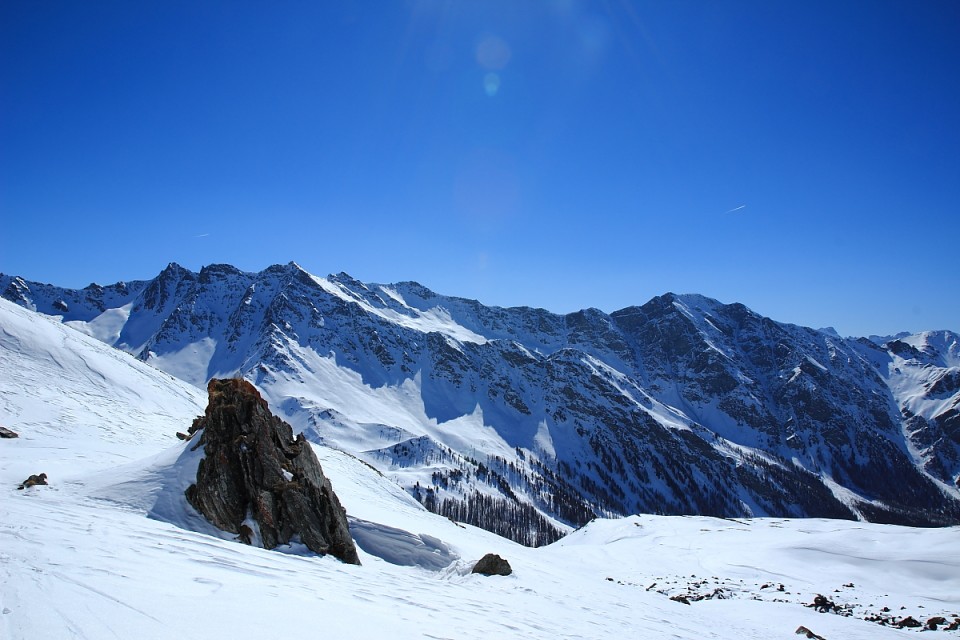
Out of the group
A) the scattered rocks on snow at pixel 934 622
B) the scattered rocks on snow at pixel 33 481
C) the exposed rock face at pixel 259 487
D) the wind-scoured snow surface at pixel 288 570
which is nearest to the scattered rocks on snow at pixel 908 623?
the scattered rocks on snow at pixel 934 622

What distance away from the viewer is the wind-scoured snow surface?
9.91m

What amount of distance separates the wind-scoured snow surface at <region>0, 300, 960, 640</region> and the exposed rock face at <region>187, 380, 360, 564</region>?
1015 mm

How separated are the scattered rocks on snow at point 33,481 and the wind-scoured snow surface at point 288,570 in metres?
0.45

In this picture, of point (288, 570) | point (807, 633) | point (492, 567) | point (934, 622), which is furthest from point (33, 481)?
point (934, 622)

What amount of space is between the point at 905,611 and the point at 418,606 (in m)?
30.4

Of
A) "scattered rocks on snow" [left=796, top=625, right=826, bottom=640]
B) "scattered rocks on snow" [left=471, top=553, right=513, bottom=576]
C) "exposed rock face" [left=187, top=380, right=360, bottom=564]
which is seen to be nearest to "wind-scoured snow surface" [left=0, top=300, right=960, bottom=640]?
"scattered rocks on snow" [left=796, top=625, right=826, bottom=640]

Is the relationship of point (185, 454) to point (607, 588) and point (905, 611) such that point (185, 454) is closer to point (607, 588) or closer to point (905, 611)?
point (607, 588)

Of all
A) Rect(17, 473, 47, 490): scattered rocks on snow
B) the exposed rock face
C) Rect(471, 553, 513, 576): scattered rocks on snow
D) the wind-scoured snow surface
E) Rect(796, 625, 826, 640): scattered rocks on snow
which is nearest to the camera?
the wind-scoured snow surface

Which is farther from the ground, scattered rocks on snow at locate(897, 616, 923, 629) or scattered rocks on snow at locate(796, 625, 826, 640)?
scattered rocks on snow at locate(897, 616, 923, 629)

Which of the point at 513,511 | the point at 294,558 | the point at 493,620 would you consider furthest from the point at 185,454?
the point at 513,511

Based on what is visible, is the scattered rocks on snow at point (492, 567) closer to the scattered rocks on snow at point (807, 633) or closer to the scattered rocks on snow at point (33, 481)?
the scattered rocks on snow at point (807, 633)

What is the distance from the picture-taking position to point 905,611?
86.9 ft

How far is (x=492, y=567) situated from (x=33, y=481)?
22903mm

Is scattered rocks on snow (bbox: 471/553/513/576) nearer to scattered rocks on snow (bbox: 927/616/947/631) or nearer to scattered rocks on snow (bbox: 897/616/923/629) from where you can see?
scattered rocks on snow (bbox: 897/616/923/629)
